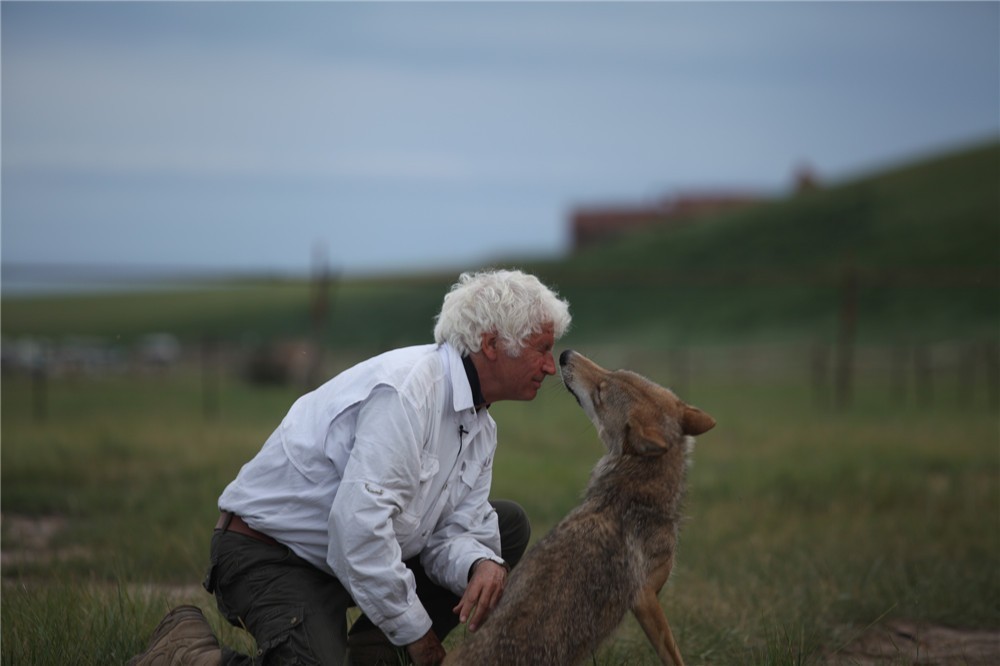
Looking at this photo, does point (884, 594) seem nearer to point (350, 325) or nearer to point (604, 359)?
point (604, 359)

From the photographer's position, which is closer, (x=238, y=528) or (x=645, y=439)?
(x=645, y=439)

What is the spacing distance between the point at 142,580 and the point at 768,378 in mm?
32633

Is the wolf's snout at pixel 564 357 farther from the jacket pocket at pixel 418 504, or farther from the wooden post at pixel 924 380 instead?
the wooden post at pixel 924 380

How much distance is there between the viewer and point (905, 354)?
35.0 meters

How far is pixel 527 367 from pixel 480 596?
3.06 ft

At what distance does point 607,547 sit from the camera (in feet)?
14.3

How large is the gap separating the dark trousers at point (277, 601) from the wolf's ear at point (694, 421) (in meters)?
1.59

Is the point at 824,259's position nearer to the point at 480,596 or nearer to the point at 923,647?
the point at 923,647

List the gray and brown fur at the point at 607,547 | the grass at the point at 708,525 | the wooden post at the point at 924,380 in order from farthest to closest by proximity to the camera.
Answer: the wooden post at the point at 924,380 → the grass at the point at 708,525 → the gray and brown fur at the point at 607,547

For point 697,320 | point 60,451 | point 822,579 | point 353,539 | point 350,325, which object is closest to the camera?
point 353,539

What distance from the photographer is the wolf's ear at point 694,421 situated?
4.57m

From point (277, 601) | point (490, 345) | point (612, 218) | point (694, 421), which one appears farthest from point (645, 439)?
point (612, 218)

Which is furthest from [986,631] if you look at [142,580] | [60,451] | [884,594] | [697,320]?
[697,320]

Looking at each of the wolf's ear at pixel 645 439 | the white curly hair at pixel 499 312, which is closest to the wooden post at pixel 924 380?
the wolf's ear at pixel 645 439
